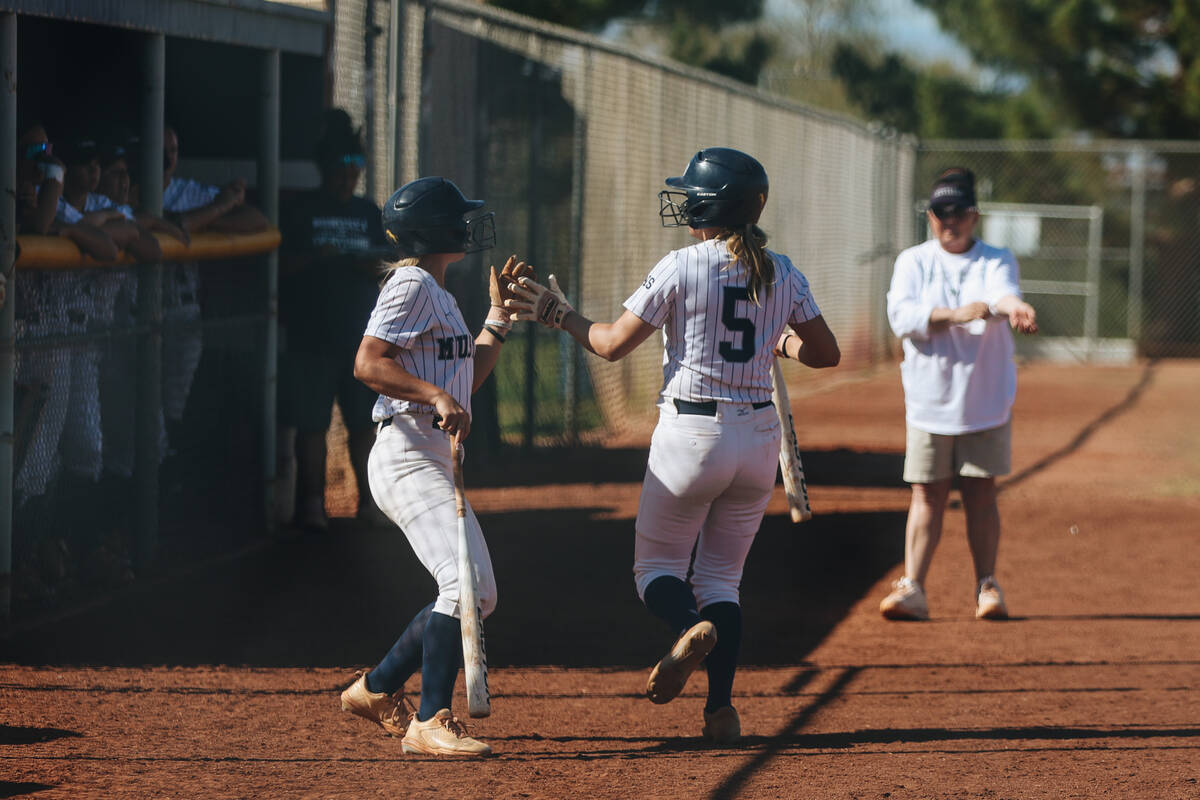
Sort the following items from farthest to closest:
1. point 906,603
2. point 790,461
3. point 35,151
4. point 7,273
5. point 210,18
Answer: point 210,18, point 906,603, point 35,151, point 7,273, point 790,461

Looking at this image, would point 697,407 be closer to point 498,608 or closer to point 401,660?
point 401,660

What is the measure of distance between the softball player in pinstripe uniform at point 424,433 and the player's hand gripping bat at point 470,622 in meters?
0.09

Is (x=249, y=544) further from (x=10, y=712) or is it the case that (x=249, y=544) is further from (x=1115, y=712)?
(x=1115, y=712)

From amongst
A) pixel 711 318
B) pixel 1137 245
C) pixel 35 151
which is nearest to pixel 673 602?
pixel 711 318

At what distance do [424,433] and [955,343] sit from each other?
10.3ft

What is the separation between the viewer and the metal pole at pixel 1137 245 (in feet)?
68.3

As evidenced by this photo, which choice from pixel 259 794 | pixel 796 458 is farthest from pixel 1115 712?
pixel 259 794

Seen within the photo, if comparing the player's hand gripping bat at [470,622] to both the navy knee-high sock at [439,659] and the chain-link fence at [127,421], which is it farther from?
the chain-link fence at [127,421]

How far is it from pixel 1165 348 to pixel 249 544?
59.8 feet

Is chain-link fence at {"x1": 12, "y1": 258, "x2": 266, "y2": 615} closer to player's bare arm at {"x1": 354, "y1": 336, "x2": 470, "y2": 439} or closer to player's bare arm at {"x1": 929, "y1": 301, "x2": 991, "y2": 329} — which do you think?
player's bare arm at {"x1": 354, "y1": 336, "x2": 470, "y2": 439}

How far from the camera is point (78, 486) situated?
6449 millimetres

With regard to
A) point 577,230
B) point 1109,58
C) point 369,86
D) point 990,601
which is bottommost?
point 990,601

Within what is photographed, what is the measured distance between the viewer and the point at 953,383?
684 centimetres

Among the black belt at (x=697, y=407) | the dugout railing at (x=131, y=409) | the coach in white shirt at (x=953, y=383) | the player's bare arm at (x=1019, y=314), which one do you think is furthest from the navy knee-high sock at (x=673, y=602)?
the dugout railing at (x=131, y=409)
